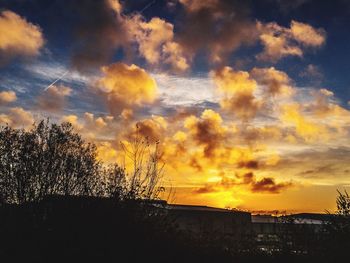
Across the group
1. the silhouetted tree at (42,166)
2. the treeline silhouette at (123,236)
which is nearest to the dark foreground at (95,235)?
the treeline silhouette at (123,236)

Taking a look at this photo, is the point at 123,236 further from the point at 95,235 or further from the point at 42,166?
the point at 42,166

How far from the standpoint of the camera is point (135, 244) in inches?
436

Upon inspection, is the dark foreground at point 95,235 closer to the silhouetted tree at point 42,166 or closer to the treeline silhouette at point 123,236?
the treeline silhouette at point 123,236

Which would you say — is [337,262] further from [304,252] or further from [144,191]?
[144,191]

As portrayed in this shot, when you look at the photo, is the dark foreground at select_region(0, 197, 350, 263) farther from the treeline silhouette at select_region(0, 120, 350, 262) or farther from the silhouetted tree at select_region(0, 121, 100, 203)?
the silhouetted tree at select_region(0, 121, 100, 203)

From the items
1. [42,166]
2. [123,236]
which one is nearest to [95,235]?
[123,236]

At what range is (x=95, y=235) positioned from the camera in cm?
1079

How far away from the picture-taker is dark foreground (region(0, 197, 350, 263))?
1061 cm

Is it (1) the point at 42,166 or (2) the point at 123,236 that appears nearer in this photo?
(2) the point at 123,236

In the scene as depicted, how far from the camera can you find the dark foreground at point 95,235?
10.6 meters

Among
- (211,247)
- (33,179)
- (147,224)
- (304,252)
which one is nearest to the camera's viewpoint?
(147,224)

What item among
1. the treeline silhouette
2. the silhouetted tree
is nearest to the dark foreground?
the treeline silhouette

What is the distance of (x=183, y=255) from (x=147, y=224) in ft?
5.39

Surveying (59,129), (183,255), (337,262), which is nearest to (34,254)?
(183,255)
